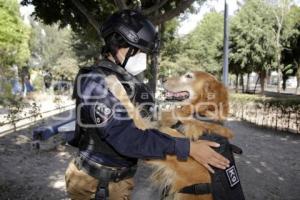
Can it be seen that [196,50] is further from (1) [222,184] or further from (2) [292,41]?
(1) [222,184]

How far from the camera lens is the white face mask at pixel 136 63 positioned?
9.08 feet

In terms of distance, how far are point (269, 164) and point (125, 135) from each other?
7.54m

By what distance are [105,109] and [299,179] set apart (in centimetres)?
648

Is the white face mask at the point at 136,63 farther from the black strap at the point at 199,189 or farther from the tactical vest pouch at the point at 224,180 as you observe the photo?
the black strap at the point at 199,189

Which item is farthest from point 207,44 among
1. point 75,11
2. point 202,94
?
point 202,94

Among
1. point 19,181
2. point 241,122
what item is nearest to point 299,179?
point 19,181

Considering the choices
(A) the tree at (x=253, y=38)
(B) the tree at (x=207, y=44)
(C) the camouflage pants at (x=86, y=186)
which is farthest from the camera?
(B) the tree at (x=207, y=44)

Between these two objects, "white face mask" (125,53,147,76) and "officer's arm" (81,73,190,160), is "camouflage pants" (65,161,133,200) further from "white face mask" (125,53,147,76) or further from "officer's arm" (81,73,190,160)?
"white face mask" (125,53,147,76)

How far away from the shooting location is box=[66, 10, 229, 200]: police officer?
7.72 ft

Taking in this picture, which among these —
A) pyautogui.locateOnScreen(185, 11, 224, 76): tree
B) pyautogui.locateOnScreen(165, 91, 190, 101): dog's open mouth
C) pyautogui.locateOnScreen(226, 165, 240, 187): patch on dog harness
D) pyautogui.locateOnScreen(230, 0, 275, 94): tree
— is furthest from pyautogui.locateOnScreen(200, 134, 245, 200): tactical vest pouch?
pyautogui.locateOnScreen(185, 11, 224, 76): tree

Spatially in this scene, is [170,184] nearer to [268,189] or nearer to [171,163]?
[171,163]

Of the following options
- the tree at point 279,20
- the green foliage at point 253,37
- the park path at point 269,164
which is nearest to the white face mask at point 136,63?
the park path at point 269,164

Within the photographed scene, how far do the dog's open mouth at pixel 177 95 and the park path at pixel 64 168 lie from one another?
13.2 feet

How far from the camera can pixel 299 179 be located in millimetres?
7879
